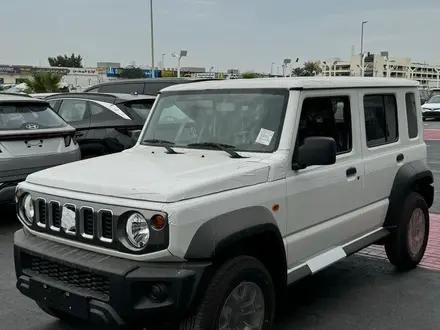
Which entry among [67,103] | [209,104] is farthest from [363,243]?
[67,103]

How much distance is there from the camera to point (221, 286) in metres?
3.13

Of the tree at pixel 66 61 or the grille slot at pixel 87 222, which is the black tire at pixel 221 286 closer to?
the grille slot at pixel 87 222

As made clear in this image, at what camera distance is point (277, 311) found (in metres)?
4.46

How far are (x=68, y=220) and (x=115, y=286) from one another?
2.05 ft

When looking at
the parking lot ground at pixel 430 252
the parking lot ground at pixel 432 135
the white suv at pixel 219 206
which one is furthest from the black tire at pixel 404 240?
the parking lot ground at pixel 432 135

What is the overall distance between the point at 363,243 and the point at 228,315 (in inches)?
72.0

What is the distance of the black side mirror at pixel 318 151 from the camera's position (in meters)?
3.68

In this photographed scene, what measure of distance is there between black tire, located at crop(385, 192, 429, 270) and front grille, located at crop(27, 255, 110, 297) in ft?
9.95

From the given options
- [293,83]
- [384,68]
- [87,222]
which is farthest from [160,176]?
[384,68]

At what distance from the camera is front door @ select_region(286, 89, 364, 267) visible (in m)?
3.90

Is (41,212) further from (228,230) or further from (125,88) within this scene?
(125,88)

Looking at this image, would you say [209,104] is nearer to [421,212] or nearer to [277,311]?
[277,311]

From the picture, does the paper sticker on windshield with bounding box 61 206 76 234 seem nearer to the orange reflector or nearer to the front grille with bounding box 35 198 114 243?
the front grille with bounding box 35 198 114 243

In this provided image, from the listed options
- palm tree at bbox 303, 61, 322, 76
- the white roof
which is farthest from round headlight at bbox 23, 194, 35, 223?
palm tree at bbox 303, 61, 322, 76
